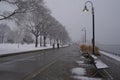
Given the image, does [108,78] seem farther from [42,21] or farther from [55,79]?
[42,21]

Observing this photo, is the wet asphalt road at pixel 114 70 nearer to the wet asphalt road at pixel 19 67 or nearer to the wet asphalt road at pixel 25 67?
the wet asphalt road at pixel 25 67

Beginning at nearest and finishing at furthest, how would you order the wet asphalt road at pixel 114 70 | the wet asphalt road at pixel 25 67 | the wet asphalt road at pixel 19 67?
the wet asphalt road at pixel 19 67 < the wet asphalt road at pixel 25 67 < the wet asphalt road at pixel 114 70

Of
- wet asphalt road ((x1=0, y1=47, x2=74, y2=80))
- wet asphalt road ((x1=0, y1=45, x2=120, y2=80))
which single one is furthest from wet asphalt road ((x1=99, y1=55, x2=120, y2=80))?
wet asphalt road ((x1=0, y1=47, x2=74, y2=80))

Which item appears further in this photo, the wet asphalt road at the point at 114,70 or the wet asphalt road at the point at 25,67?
the wet asphalt road at the point at 114,70

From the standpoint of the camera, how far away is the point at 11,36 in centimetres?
17175

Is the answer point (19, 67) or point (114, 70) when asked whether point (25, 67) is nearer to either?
point (19, 67)

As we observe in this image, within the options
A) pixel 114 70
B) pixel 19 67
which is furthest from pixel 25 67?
pixel 114 70

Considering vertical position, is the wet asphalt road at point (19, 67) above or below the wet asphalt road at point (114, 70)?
above

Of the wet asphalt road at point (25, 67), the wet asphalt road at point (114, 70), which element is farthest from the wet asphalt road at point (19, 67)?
the wet asphalt road at point (114, 70)

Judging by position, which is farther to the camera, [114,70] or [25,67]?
[114,70]

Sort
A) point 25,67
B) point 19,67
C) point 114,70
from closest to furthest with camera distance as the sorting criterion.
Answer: point 19,67 < point 25,67 < point 114,70

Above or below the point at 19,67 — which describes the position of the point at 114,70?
below

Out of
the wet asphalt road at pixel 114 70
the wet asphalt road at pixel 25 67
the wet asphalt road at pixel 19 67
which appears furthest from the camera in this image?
the wet asphalt road at pixel 114 70

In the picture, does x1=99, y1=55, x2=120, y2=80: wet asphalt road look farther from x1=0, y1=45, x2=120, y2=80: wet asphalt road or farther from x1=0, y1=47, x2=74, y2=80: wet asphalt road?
x1=0, y1=47, x2=74, y2=80: wet asphalt road
